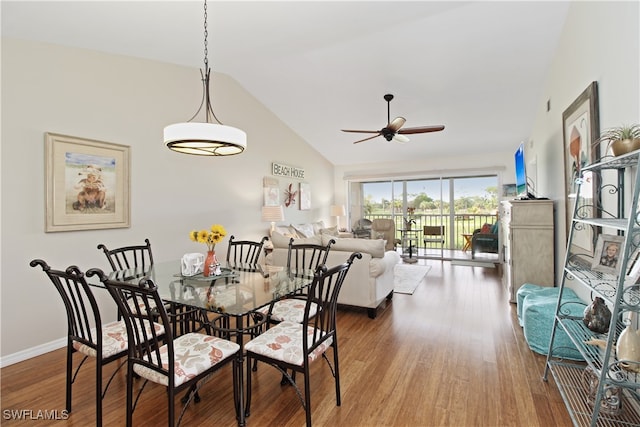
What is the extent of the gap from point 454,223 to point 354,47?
529cm

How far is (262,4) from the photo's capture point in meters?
2.68

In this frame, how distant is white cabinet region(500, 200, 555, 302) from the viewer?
351cm

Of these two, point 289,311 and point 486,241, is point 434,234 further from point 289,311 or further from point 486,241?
point 289,311

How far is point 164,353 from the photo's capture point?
1728 mm

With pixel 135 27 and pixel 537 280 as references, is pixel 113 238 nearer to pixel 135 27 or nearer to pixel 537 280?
pixel 135 27

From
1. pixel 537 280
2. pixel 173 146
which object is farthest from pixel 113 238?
pixel 537 280

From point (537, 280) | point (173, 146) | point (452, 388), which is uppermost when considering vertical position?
point (173, 146)

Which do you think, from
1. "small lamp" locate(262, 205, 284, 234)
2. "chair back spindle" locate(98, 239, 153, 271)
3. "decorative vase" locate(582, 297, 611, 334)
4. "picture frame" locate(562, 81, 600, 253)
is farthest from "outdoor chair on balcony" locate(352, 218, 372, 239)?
"decorative vase" locate(582, 297, 611, 334)

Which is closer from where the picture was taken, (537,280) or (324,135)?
(537,280)

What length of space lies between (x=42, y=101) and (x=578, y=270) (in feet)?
14.9

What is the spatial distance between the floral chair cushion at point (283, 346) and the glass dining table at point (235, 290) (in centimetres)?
9

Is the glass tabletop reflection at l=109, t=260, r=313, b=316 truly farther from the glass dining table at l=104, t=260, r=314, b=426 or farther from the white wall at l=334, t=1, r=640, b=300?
the white wall at l=334, t=1, r=640, b=300

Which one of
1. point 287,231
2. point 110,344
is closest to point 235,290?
point 110,344

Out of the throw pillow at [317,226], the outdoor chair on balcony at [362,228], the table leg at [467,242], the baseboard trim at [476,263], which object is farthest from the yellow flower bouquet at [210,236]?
the table leg at [467,242]
